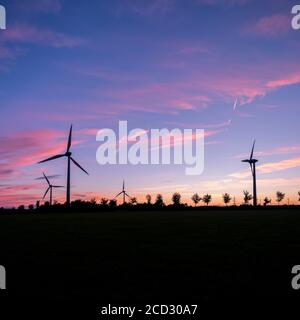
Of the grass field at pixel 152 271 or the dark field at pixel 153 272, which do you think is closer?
the dark field at pixel 153 272

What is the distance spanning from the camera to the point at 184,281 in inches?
671

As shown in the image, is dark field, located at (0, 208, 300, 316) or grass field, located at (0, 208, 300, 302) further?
grass field, located at (0, 208, 300, 302)

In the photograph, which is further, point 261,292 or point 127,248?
point 127,248

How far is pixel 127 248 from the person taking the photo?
92.8 feet

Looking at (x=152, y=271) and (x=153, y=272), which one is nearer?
(x=153, y=272)
